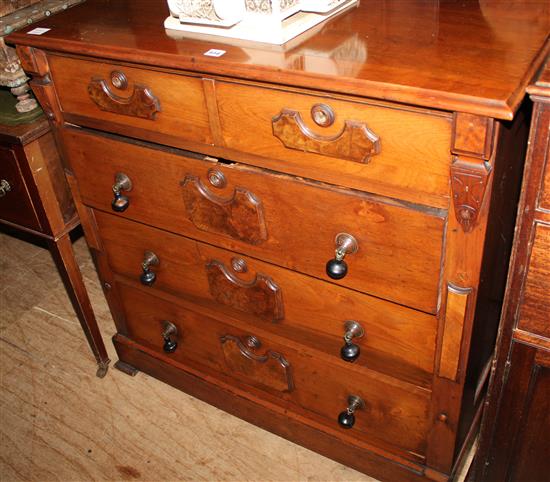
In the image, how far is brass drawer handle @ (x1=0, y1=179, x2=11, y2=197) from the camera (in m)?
1.55

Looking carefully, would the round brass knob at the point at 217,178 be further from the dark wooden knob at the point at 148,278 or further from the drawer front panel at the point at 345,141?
the dark wooden knob at the point at 148,278

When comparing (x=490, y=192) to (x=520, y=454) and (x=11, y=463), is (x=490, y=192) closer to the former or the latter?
(x=520, y=454)

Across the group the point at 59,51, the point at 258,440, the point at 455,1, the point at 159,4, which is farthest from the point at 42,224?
the point at 455,1

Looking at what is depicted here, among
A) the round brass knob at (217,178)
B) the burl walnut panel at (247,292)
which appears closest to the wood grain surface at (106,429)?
the burl walnut panel at (247,292)

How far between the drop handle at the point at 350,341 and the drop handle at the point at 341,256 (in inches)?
6.5

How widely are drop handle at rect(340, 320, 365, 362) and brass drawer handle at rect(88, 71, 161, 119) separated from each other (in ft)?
1.81

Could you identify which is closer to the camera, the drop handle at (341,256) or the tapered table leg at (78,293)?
the drop handle at (341,256)

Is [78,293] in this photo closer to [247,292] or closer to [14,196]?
[14,196]

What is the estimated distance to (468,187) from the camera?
97cm

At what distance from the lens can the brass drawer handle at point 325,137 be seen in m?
1.03

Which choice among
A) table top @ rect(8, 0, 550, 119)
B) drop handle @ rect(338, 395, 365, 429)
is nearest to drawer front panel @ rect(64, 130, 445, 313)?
table top @ rect(8, 0, 550, 119)

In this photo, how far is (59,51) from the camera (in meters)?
1.31

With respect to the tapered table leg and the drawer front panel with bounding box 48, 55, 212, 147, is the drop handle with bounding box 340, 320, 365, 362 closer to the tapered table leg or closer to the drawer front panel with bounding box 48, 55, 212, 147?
the drawer front panel with bounding box 48, 55, 212, 147

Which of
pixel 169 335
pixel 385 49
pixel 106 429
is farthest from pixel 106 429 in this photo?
pixel 385 49
